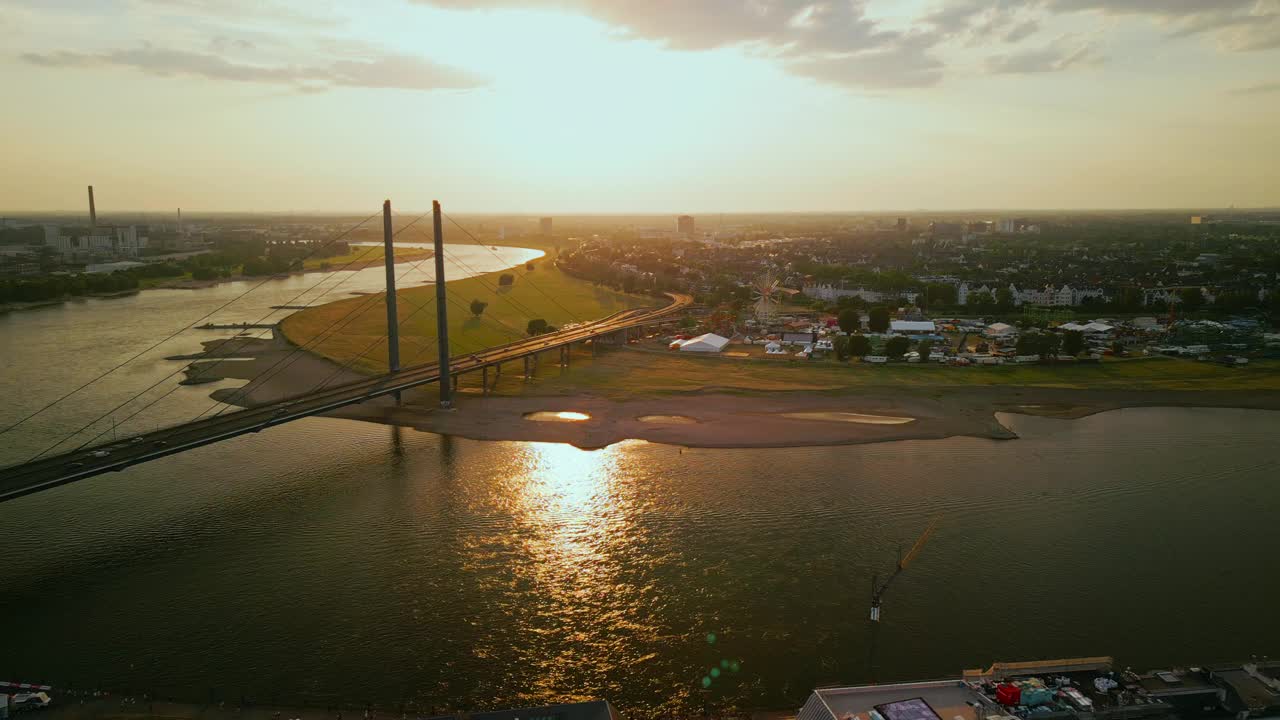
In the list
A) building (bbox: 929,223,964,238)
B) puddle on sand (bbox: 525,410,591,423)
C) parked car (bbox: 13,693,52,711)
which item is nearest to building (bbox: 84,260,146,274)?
puddle on sand (bbox: 525,410,591,423)

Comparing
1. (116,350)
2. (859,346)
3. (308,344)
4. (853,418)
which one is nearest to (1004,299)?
(859,346)

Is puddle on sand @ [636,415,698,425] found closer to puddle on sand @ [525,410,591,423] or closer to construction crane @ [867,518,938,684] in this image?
puddle on sand @ [525,410,591,423]

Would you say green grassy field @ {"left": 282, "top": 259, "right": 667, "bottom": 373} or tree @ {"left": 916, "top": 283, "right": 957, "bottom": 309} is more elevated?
tree @ {"left": 916, "top": 283, "right": 957, "bottom": 309}

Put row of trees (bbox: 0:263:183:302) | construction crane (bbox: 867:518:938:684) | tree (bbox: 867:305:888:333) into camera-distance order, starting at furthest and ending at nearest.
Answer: row of trees (bbox: 0:263:183:302) < tree (bbox: 867:305:888:333) < construction crane (bbox: 867:518:938:684)

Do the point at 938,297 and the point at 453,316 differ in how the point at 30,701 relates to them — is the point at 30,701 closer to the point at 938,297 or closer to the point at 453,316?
the point at 453,316

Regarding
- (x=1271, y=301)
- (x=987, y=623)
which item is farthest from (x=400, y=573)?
(x=1271, y=301)

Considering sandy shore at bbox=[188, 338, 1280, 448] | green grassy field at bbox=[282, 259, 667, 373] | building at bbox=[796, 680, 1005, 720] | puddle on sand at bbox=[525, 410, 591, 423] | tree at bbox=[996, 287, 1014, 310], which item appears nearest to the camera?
building at bbox=[796, 680, 1005, 720]
